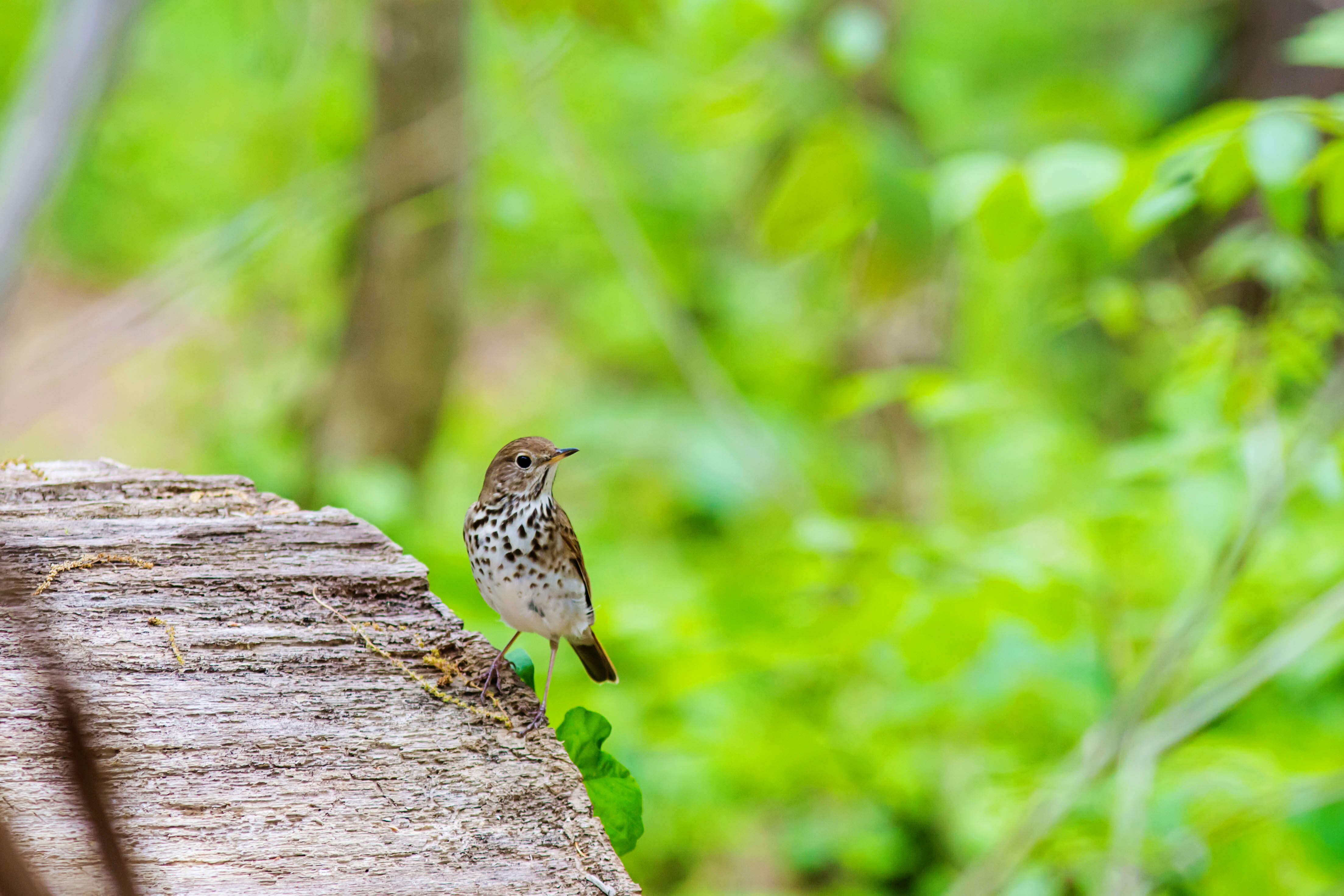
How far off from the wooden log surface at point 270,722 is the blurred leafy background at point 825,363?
114cm

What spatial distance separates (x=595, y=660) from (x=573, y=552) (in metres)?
0.22

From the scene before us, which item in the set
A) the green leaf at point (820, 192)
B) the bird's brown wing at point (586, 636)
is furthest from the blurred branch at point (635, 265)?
the bird's brown wing at point (586, 636)

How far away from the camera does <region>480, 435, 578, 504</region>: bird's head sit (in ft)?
5.25

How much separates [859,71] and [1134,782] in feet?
7.21

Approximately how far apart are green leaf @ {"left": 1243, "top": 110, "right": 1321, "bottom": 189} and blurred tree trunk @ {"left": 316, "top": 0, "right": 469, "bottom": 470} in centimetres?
294

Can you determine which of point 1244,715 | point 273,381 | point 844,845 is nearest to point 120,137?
point 273,381

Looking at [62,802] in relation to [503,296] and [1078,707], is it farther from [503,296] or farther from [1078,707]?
[503,296]

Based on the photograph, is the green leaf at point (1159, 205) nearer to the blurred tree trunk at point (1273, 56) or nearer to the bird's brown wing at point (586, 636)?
the bird's brown wing at point (586, 636)

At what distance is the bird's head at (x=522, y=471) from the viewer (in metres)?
1.60

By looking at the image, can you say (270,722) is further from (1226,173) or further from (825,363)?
(825,363)

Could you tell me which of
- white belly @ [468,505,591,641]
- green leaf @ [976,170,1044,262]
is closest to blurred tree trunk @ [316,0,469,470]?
green leaf @ [976,170,1044,262]

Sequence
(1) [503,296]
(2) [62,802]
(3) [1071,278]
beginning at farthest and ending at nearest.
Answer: (1) [503,296]
(3) [1071,278]
(2) [62,802]

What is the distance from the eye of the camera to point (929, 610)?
7.41ft

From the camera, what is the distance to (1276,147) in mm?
1762
